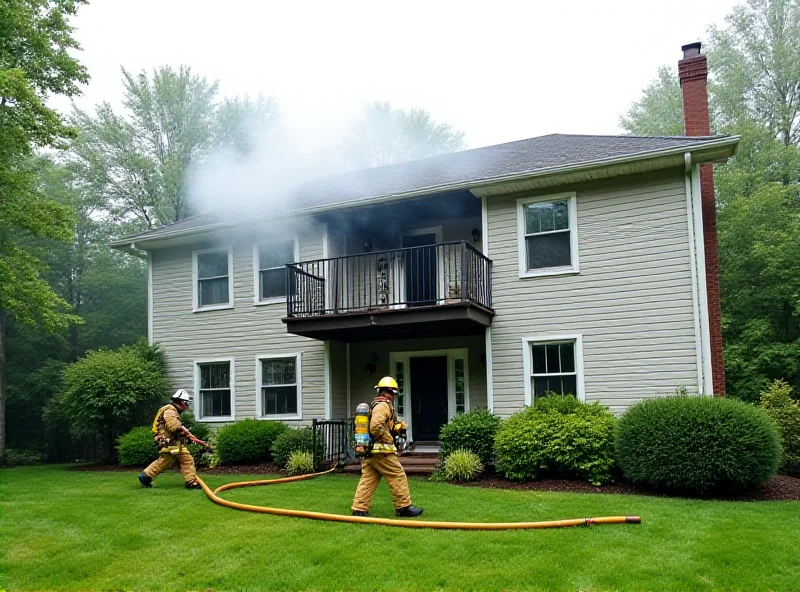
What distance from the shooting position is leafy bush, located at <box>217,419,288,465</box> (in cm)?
1380

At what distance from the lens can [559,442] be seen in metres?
10.5

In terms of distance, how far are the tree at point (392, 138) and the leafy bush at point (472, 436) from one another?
82.5ft

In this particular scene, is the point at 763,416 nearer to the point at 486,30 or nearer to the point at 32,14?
the point at 32,14

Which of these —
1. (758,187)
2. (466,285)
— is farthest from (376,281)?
(758,187)

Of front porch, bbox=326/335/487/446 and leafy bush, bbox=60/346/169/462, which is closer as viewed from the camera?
front porch, bbox=326/335/487/446


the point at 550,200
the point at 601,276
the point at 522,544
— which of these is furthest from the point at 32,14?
the point at 522,544

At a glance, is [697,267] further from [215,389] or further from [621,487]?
[215,389]

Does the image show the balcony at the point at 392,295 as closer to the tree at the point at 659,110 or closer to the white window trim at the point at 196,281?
the white window trim at the point at 196,281

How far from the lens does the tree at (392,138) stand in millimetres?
35531

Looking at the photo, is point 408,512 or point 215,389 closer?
point 408,512

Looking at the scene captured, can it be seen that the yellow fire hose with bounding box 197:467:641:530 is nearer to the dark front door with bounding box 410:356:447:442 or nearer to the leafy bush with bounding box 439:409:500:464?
the leafy bush with bounding box 439:409:500:464

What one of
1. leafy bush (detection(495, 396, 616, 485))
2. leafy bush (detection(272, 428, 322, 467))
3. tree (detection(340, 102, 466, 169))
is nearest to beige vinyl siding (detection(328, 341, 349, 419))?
leafy bush (detection(272, 428, 322, 467))

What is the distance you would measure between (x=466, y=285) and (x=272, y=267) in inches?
215

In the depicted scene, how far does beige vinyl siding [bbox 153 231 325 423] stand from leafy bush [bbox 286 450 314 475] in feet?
6.13
